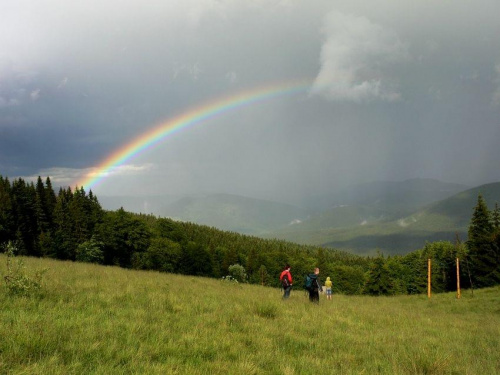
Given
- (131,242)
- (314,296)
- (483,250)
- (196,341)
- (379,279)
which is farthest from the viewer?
(379,279)

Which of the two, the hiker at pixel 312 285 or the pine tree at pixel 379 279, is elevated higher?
the hiker at pixel 312 285

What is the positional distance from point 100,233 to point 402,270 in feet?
294

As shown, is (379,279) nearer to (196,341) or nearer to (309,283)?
(309,283)

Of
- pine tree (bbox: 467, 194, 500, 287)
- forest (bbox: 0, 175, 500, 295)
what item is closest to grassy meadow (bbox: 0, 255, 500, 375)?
forest (bbox: 0, 175, 500, 295)

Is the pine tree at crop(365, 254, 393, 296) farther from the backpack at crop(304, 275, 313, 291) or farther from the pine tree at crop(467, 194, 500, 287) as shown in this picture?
the backpack at crop(304, 275, 313, 291)

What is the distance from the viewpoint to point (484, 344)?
28.3ft

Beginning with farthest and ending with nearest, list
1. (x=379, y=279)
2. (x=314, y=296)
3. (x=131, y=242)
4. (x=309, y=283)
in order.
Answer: (x=379, y=279), (x=131, y=242), (x=309, y=283), (x=314, y=296)

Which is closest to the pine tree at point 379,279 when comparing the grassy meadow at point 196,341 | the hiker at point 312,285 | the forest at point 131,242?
the forest at point 131,242

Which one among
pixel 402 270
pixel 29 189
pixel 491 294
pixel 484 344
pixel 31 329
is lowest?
pixel 402 270

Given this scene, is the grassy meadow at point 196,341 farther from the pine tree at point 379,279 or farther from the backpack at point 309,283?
the pine tree at point 379,279

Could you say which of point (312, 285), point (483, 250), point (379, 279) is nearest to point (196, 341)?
point (312, 285)

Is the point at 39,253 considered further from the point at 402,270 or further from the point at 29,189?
the point at 402,270

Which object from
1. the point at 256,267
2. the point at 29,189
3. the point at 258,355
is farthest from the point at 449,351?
the point at 256,267

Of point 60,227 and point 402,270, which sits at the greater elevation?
point 60,227
